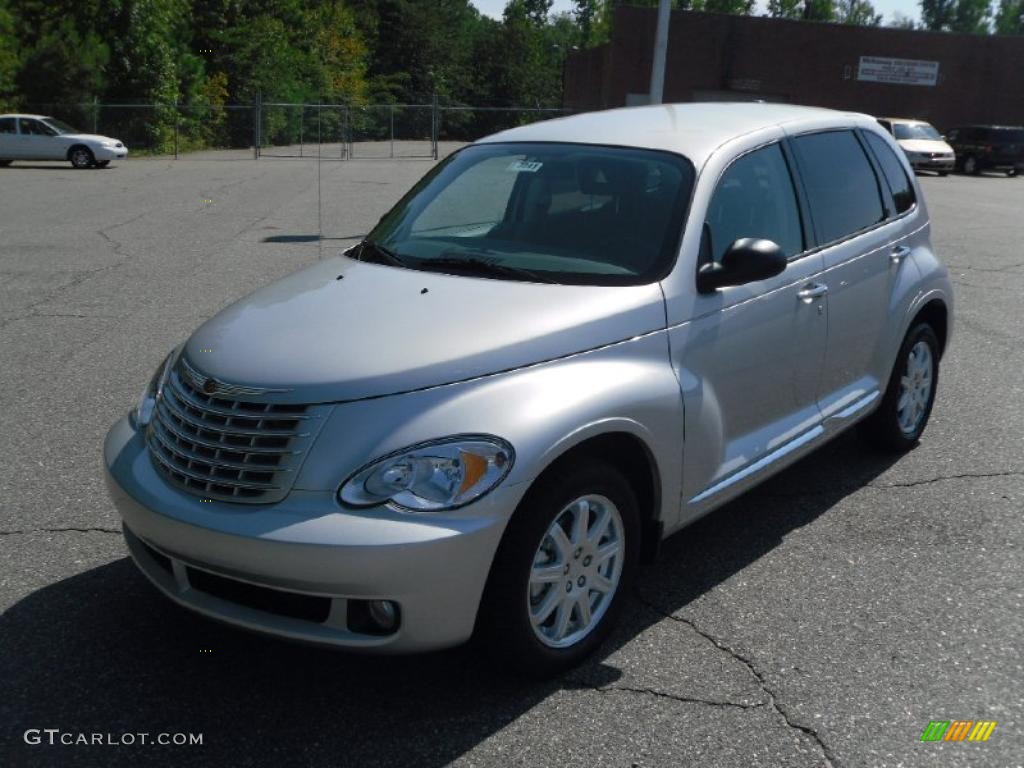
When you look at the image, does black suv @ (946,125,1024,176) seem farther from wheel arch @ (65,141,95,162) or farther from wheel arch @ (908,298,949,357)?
wheel arch @ (908,298,949,357)

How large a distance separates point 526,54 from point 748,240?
76.7 m

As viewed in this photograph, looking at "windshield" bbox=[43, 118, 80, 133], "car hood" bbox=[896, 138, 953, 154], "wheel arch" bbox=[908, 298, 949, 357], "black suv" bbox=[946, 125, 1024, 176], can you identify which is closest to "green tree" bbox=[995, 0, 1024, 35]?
"black suv" bbox=[946, 125, 1024, 176]

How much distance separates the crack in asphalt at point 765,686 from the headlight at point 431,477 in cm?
118

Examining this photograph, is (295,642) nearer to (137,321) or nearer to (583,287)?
(583,287)

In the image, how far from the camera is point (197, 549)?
3.32 meters

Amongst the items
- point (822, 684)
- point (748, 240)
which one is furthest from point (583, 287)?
point (822, 684)

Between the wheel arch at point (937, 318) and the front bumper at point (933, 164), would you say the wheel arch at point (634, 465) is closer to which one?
the wheel arch at point (937, 318)

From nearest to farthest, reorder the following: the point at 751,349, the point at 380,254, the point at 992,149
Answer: the point at 751,349
the point at 380,254
the point at 992,149

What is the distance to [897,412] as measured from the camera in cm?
576

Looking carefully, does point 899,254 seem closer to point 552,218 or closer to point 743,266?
point 743,266

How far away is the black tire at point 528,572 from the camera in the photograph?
3.33m

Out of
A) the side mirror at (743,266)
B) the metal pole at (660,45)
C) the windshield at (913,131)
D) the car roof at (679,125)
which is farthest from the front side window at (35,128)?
the side mirror at (743,266)

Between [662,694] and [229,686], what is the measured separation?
1396 millimetres

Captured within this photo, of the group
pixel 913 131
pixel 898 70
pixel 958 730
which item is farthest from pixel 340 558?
pixel 898 70
